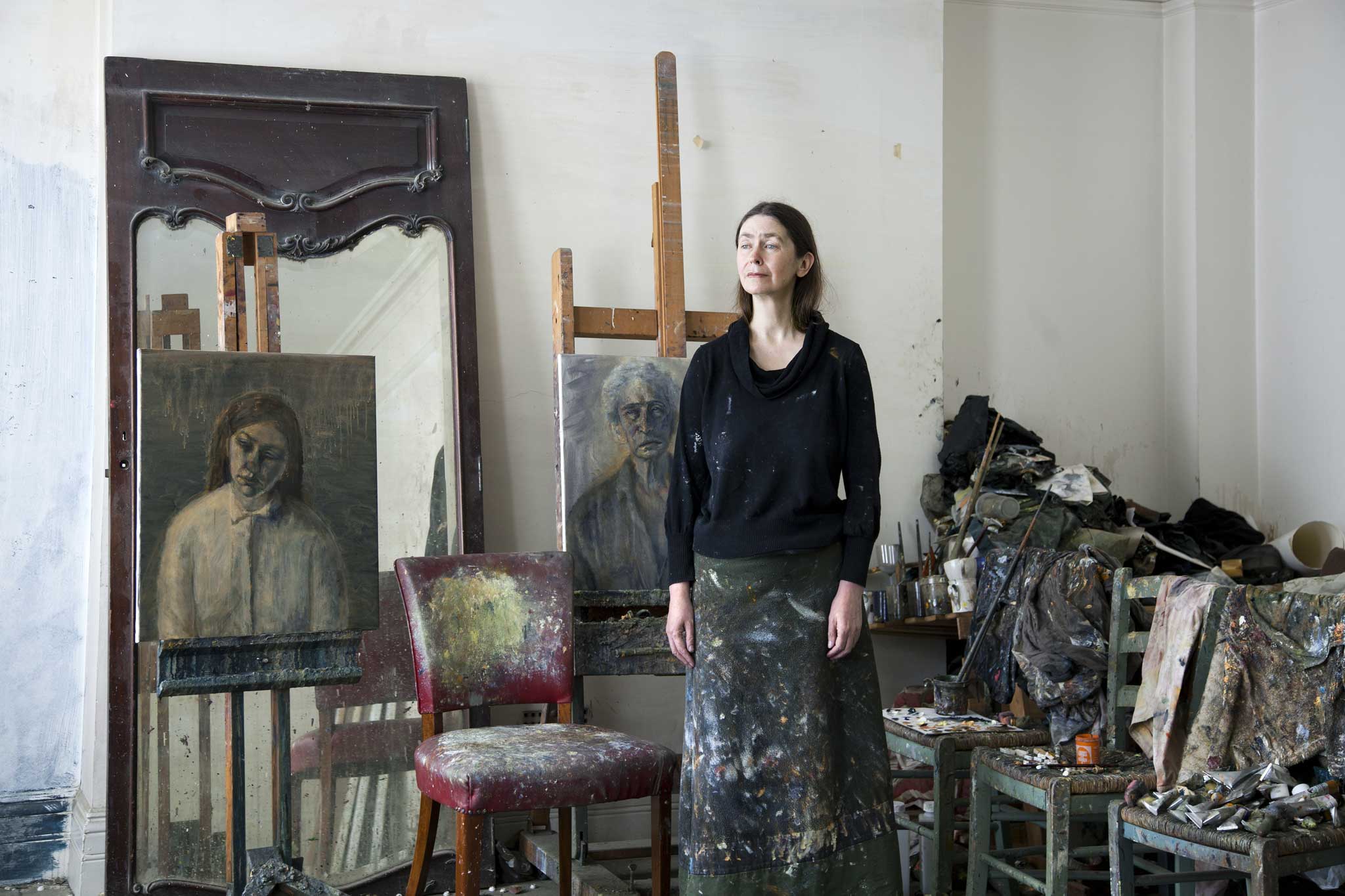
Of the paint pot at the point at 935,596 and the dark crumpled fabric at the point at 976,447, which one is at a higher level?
the dark crumpled fabric at the point at 976,447

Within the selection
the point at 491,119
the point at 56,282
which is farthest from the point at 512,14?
the point at 56,282

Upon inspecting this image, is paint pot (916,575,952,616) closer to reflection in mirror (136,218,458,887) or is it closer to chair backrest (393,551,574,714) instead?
chair backrest (393,551,574,714)

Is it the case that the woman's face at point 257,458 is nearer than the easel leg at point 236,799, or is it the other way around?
the easel leg at point 236,799

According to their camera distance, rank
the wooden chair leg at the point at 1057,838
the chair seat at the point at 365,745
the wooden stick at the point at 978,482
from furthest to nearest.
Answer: the wooden stick at the point at 978,482, the chair seat at the point at 365,745, the wooden chair leg at the point at 1057,838

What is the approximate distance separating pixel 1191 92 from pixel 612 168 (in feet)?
7.00

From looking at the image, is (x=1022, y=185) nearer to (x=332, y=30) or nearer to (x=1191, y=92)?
(x=1191, y=92)

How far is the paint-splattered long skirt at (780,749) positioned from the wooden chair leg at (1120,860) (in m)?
0.59

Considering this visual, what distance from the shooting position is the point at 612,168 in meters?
3.68

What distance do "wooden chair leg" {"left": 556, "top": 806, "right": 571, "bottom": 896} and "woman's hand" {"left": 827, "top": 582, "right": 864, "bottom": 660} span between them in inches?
39.8

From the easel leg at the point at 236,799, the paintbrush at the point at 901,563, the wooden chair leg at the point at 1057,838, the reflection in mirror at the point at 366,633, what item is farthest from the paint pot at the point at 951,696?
the easel leg at the point at 236,799

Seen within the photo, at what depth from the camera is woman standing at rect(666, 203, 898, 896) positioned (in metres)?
2.07

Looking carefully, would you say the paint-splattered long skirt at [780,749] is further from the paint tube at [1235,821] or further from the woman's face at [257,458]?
the woman's face at [257,458]

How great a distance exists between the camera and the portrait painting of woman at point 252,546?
8.64ft

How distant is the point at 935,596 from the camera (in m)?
3.50
